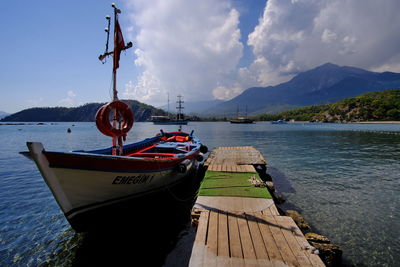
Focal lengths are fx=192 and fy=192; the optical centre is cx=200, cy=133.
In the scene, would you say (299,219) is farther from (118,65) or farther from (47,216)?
(47,216)

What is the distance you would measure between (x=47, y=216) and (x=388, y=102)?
177m

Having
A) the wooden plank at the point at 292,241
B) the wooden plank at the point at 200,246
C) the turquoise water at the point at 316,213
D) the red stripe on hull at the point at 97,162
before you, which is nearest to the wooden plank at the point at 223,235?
the wooden plank at the point at 200,246

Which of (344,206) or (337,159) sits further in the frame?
(337,159)

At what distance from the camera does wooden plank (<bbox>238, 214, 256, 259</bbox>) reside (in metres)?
4.51

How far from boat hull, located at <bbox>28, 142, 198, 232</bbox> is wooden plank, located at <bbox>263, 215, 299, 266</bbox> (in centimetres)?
519

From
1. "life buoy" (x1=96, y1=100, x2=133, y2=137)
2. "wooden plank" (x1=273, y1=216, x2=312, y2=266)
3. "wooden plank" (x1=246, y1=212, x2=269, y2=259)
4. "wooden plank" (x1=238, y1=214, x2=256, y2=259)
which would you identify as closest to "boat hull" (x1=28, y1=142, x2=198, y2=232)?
"life buoy" (x1=96, y1=100, x2=133, y2=137)

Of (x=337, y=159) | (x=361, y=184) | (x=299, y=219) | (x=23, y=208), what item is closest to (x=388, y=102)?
(x=337, y=159)

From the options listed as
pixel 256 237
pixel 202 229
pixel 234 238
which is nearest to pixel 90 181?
pixel 202 229

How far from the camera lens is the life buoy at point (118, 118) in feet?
26.7

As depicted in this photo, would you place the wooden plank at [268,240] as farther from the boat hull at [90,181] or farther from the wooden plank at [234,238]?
the boat hull at [90,181]

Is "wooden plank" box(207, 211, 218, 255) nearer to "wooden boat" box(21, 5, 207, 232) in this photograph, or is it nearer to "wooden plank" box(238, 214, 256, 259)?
"wooden plank" box(238, 214, 256, 259)

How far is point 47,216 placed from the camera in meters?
9.52

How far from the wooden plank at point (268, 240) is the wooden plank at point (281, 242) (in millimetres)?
77

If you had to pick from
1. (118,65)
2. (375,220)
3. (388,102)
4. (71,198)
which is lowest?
(375,220)
